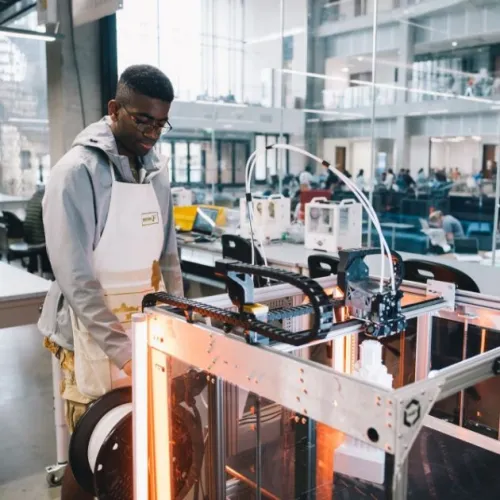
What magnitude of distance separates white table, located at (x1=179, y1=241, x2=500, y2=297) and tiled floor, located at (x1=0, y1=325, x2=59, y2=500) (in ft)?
3.62

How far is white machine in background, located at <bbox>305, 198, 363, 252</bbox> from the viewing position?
12.7 feet

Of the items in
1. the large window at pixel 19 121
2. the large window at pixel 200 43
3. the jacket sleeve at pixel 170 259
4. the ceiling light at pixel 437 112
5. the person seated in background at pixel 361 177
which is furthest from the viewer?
the ceiling light at pixel 437 112

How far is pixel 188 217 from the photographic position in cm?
499

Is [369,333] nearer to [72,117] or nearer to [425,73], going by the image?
[72,117]

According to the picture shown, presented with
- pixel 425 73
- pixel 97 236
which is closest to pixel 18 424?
pixel 97 236

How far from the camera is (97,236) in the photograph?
4.71 ft

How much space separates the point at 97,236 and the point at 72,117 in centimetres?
263

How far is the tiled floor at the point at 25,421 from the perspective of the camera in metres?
2.26

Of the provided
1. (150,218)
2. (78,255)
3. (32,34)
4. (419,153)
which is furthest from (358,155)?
(78,255)

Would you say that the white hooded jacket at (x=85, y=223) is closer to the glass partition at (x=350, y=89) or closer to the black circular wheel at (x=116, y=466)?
the black circular wheel at (x=116, y=466)

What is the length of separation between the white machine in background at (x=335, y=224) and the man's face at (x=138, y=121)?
247 cm

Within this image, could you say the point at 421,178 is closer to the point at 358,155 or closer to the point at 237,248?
the point at 358,155

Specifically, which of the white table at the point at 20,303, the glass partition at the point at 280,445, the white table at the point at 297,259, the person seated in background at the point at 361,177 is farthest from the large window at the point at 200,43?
the glass partition at the point at 280,445

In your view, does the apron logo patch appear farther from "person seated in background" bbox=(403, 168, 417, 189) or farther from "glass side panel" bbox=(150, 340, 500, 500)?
"person seated in background" bbox=(403, 168, 417, 189)
